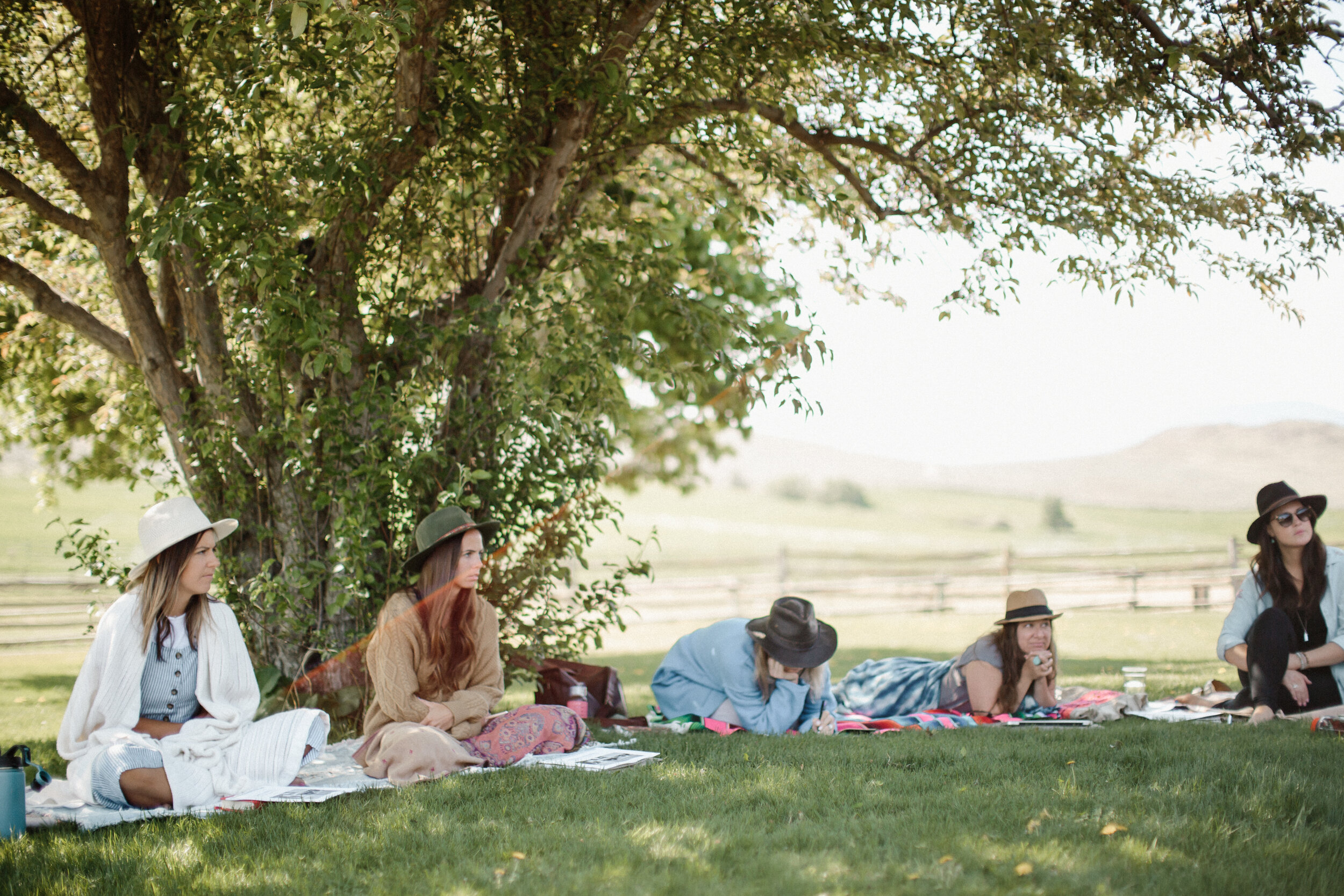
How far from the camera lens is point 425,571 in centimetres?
506

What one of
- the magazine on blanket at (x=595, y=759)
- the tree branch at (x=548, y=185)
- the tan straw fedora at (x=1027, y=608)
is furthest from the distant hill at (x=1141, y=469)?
the magazine on blanket at (x=595, y=759)

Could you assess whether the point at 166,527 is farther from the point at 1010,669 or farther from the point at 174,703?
the point at 1010,669

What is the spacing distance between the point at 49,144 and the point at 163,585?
3.92m

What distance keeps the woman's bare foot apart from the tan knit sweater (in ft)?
13.1

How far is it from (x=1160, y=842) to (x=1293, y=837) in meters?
0.41


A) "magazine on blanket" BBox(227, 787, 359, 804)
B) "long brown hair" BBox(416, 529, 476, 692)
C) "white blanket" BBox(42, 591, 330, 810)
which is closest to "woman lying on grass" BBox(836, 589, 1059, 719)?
"long brown hair" BBox(416, 529, 476, 692)

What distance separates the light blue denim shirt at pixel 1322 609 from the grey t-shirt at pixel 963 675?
122 cm

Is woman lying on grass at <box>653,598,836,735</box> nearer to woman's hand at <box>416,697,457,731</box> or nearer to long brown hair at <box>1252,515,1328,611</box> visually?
woman's hand at <box>416,697,457,731</box>

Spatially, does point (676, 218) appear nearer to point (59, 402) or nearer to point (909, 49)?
point (909, 49)

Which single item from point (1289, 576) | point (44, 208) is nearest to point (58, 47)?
point (44, 208)

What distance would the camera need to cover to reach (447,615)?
4.98m

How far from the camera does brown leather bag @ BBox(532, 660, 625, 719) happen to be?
648cm

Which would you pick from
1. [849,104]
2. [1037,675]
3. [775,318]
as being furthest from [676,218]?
[1037,675]

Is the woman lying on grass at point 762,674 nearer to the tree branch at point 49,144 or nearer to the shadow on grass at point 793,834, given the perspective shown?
the shadow on grass at point 793,834
